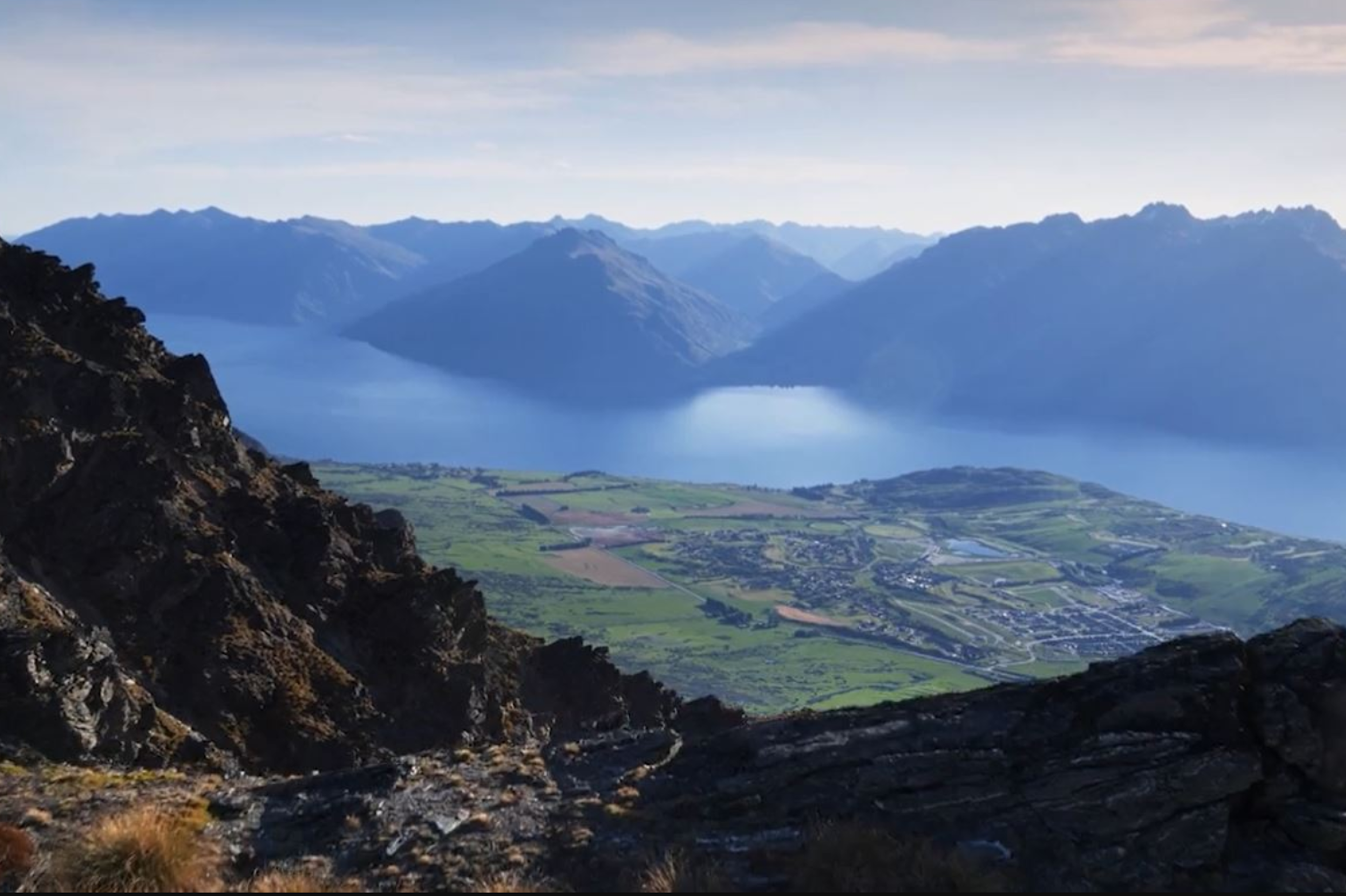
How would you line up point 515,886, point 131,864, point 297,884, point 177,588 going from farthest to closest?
point 177,588 → point 515,886 → point 297,884 → point 131,864

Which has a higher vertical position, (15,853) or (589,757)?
(589,757)

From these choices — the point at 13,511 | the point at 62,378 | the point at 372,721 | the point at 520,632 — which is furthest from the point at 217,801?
the point at 520,632

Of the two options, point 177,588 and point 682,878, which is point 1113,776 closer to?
point 682,878

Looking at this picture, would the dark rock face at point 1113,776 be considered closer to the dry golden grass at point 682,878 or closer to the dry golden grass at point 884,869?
the dry golden grass at point 884,869

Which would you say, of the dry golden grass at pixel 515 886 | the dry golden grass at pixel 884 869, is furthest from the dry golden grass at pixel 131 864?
the dry golden grass at pixel 884 869

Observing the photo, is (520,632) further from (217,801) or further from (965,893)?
(965,893)

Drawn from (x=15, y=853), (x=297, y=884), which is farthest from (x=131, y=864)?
(x=15, y=853)
